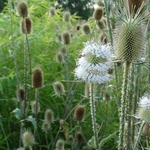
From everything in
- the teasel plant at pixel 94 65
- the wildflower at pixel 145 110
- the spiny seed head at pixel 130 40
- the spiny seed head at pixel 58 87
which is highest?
the spiny seed head at pixel 130 40

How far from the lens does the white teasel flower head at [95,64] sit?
5.40ft

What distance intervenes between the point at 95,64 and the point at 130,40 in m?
0.27

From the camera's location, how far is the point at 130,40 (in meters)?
1.43

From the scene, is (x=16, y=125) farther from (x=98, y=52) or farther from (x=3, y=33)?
(x=98, y=52)

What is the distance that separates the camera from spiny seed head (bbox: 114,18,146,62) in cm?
140

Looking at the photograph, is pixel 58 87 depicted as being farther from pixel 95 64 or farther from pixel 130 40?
pixel 130 40

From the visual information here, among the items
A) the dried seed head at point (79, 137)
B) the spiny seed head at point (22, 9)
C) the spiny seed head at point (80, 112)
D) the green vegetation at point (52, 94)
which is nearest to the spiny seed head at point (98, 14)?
the green vegetation at point (52, 94)

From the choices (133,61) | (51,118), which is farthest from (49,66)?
(133,61)

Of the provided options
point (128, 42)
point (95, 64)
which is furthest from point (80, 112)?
point (128, 42)

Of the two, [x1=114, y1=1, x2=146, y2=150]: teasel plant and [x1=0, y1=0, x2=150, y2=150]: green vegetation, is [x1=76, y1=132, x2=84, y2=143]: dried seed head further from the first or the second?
[x1=114, y1=1, x2=146, y2=150]: teasel plant

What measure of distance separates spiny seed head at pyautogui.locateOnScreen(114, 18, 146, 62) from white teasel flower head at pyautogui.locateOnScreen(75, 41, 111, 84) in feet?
0.62

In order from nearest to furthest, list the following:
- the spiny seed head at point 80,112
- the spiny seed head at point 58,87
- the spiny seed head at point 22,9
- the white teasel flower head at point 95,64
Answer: the white teasel flower head at point 95,64
the spiny seed head at point 80,112
the spiny seed head at point 22,9
the spiny seed head at point 58,87

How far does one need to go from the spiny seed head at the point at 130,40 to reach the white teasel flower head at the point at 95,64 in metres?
0.19

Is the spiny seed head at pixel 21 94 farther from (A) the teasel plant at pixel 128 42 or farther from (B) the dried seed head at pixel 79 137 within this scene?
(A) the teasel plant at pixel 128 42
